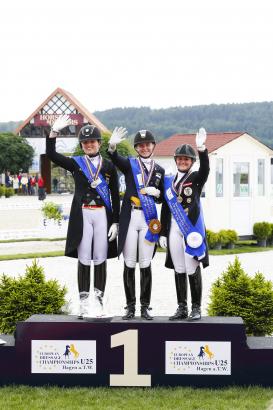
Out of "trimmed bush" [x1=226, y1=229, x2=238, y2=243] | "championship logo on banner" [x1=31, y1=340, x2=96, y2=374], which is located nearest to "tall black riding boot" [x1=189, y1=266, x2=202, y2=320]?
"championship logo on banner" [x1=31, y1=340, x2=96, y2=374]

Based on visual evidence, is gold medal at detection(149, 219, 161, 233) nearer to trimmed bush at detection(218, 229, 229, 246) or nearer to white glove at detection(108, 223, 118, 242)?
white glove at detection(108, 223, 118, 242)

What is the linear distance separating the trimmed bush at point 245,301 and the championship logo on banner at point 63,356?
5.46 feet

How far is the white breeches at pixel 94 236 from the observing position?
303 inches

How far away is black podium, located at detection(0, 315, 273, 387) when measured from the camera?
736 cm

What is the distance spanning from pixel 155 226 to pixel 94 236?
65 cm

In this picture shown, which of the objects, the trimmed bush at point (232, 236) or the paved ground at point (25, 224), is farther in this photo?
the paved ground at point (25, 224)

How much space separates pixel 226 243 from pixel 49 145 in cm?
1397

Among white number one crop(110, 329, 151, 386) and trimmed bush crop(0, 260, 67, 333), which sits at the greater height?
trimmed bush crop(0, 260, 67, 333)

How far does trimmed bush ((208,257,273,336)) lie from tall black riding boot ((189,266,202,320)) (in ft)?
2.61

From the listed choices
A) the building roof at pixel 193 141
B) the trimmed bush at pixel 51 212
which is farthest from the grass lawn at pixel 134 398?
the trimmed bush at pixel 51 212

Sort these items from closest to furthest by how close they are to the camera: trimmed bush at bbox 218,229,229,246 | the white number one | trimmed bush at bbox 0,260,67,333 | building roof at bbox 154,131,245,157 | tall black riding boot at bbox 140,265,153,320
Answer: the white number one < tall black riding boot at bbox 140,265,153,320 < trimmed bush at bbox 0,260,67,333 < trimmed bush at bbox 218,229,229,246 < building roof at bbox 154,131,245,157

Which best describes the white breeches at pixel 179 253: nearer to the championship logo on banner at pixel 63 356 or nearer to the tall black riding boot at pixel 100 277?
the tall black riding boot at pixel 100 277

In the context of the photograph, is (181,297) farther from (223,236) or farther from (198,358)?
(223,236)

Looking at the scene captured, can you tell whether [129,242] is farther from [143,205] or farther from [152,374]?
[152,374]
